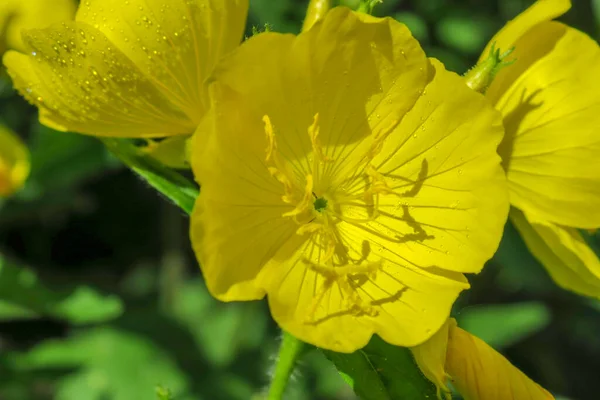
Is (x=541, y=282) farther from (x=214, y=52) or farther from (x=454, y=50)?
(x=214, y=52)

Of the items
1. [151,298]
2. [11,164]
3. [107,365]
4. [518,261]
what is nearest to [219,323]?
[151,298]

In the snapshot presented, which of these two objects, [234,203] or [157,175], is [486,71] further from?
[157,175]

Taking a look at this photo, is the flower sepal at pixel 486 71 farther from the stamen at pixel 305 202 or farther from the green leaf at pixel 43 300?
the green leaf at pixel 43 300

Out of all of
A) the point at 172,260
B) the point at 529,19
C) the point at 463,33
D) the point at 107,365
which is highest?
the point at 529,19

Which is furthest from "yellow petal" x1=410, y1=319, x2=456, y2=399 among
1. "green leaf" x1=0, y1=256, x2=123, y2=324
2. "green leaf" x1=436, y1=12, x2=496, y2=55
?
"green leaf" x1=436, y1=12, x2=496, y2=55

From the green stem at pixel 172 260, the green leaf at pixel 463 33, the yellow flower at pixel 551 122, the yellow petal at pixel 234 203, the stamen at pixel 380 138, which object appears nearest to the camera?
the yellow petal at pixel 234 203

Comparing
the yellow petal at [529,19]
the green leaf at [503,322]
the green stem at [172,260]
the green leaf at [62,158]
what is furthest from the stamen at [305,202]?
the green stem at [172,260]
